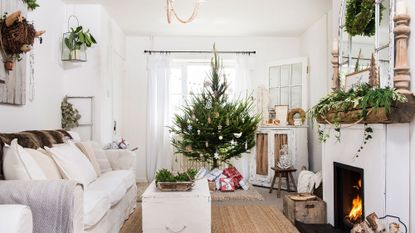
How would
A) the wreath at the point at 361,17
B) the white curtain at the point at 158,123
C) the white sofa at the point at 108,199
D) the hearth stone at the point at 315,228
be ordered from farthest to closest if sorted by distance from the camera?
Result: the white curtain at the point at 158,123 < the hearth stone at the point at 315,228 < the wreath at the point at 361,17 < the white sofa at the point at 108,199

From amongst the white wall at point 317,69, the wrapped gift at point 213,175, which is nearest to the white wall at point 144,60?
the white wall at point 317,69

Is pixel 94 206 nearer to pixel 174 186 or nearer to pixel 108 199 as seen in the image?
pixel 108 199

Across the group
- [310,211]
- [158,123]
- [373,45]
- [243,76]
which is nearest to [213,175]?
[158,123]

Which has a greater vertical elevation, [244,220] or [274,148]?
[274,148]

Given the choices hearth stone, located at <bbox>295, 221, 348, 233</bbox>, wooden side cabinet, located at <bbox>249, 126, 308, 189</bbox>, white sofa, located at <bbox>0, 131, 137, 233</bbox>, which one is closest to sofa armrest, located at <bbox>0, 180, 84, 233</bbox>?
white sofa, located at <bbox>0, 131, 137, 233</bbox>

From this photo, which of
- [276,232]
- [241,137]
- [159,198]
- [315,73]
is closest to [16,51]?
[159,198]

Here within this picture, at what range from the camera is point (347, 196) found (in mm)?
3314

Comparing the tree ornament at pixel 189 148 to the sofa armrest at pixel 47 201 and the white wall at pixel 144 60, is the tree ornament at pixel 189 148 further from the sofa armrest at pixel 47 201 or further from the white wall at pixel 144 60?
the sofa armrest at pixel 47 201

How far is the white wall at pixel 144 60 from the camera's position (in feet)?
21.5

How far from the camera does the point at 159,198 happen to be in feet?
9.53

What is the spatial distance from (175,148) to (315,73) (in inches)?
98.0

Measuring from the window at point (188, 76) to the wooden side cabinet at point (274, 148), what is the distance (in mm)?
1178

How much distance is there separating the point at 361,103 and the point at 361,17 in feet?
2.83

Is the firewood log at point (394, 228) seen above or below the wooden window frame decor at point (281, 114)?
below
